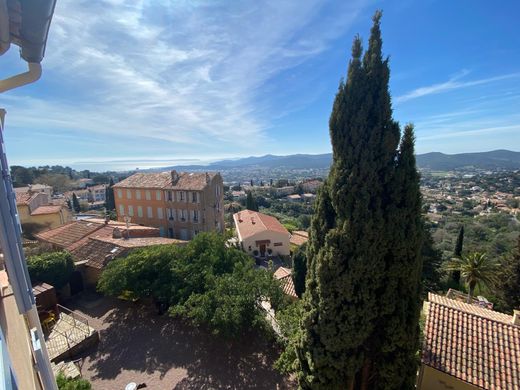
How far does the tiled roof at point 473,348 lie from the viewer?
877cm

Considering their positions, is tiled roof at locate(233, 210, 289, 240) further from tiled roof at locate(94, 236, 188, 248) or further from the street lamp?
the street lamp

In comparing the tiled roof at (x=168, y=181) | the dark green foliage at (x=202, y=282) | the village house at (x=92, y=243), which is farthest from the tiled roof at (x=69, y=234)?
the dark green foliage at (x=202, y=282)

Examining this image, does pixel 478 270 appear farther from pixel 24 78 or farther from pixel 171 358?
pixel 24 78

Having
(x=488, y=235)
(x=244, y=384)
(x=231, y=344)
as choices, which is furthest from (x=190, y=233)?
(x=488, y=235)

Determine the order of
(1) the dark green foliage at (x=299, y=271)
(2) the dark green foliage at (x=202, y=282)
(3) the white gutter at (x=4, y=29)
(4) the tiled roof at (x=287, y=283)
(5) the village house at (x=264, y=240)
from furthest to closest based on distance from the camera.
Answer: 1. (5) the village house at (x=264, y=240)
2. (4) the tiled roof at (x=287, y=283)
3. (1) the dark green foliage at (x=299, y=271)
4. (2) the dark green foliage at (x=202, y=282)
5. (3) the white gutter at (x=4, y=29)

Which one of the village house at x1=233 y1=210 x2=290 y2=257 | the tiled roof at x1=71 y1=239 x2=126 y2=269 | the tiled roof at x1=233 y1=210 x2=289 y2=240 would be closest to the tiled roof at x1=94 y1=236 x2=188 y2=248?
the tiled roof at x1=71 y1=239 x2=126 y2=269

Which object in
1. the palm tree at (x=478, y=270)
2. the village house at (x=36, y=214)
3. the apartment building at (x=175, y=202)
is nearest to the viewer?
the palm tree at (x=478, y=270)

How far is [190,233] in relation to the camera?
30125mm

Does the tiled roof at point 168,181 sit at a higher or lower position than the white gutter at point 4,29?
lower

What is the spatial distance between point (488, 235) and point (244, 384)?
60.0m

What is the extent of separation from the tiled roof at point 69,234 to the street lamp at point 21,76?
80.7ft

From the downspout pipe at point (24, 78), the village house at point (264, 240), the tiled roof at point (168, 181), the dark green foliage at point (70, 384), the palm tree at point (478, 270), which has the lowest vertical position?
the village house at point (264, 240)

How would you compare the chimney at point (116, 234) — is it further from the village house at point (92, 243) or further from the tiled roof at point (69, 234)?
the tiled roof at point (69, 234)

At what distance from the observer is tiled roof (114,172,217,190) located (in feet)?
97.8
